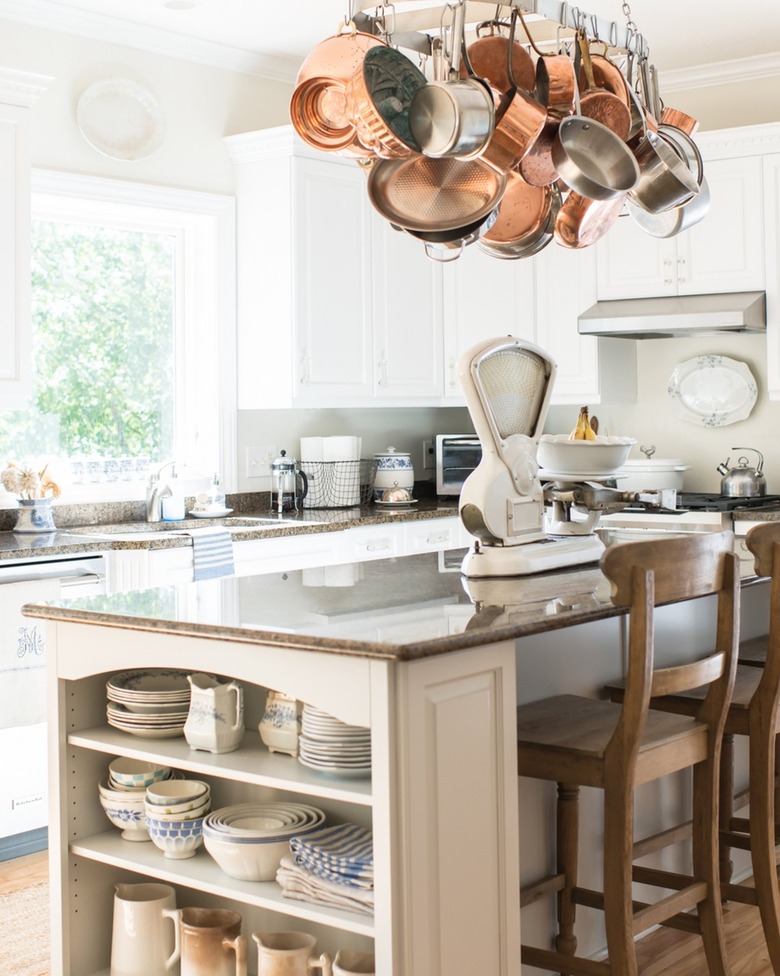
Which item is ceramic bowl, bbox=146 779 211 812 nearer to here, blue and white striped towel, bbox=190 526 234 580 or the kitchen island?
the kitchen island

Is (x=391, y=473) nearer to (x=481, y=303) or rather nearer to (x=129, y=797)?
(x=481, y=303)

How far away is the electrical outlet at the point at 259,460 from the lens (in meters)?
5.16

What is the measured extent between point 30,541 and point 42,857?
0.99 metres

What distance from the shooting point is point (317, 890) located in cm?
207

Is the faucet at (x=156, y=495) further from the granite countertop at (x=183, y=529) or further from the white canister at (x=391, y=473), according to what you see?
the white canister at (x=391, y=473)

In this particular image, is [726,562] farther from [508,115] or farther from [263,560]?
[263,560]

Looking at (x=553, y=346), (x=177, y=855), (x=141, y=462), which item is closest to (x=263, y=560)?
(x=141, y=462)

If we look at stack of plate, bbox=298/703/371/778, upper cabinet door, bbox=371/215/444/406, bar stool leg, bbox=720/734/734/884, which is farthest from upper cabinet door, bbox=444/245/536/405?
stack of plate, bbox=298/703/371/778

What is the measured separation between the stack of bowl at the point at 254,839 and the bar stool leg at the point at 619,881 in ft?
1.74

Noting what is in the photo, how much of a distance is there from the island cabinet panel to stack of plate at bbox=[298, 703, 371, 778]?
0.09 feet

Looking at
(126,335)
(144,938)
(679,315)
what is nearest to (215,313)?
(126,335)

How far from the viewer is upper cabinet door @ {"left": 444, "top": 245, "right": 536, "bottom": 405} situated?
5.40 meters

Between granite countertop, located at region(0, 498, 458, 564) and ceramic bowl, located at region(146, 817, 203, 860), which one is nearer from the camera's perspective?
ceramic bowl, located at region(146, 817, 203, 860)

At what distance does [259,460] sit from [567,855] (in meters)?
2.93
